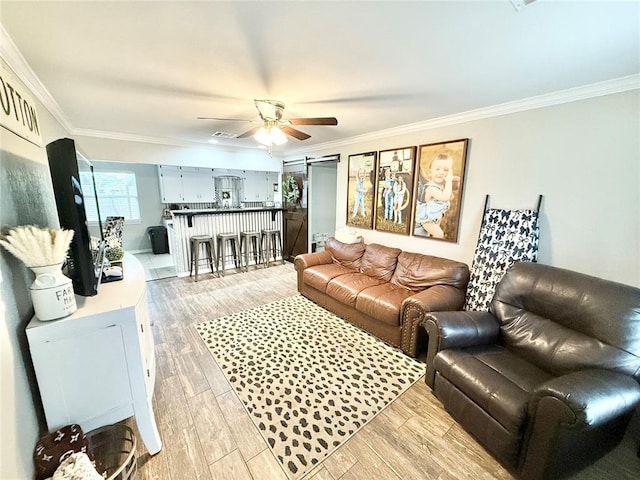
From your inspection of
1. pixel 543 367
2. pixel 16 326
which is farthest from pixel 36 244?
pixel 543 367

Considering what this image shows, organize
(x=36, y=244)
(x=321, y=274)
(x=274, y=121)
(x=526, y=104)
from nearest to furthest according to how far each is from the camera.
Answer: (x=36, y=244)
(x=526, y=104)
(x=274, y=121)
(x=321, y=274)

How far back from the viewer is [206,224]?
4.83 metres

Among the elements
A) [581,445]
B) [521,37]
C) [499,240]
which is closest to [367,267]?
[499,240]

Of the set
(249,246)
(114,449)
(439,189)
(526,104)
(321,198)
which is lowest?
(114,449)

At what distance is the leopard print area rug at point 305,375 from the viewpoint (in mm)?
1654

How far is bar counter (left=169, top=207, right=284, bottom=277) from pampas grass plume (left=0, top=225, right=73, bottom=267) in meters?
3.44

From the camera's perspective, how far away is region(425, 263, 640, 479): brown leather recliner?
1259 mm

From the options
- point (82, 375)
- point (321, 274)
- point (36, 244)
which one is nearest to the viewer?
point (36, 244)

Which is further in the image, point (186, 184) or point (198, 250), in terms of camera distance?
point (186, 184)

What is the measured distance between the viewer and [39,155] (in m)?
1.80

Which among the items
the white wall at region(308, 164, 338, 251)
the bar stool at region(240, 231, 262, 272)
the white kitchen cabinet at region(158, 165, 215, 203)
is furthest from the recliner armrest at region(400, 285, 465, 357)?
the white kitchen cabinet at region(158, 165, 215, 203)

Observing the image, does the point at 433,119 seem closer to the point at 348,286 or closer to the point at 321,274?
the point at 348,286

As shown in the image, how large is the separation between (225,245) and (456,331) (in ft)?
14.5

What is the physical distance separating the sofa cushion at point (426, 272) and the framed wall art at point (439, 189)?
1.09 ft
